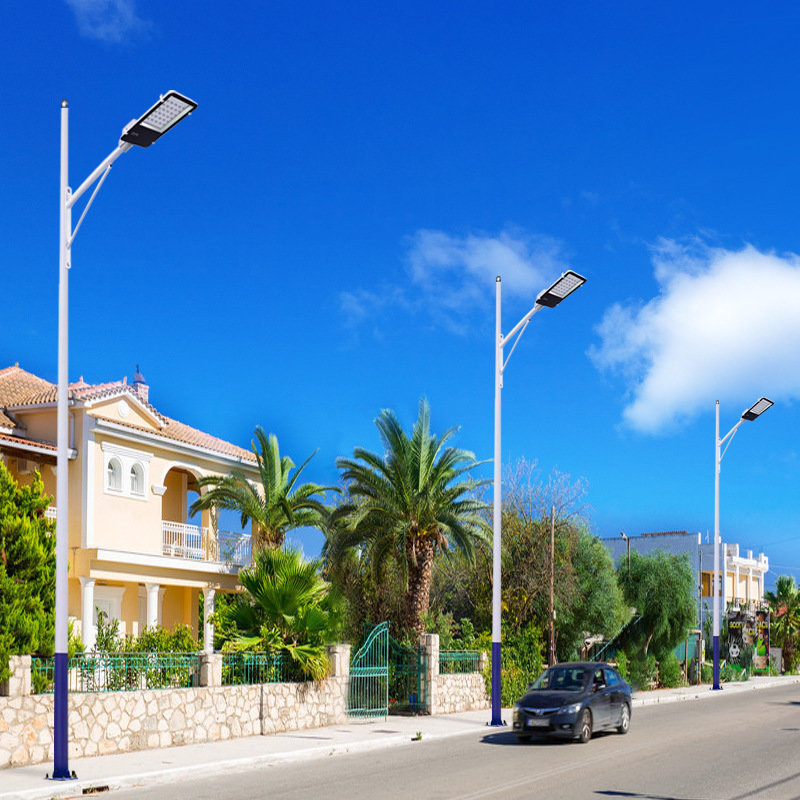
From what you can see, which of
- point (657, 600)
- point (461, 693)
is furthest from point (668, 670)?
point (461, 693)

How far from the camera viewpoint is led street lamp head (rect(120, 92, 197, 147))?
15.4 meters

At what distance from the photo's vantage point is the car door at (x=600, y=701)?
70.7 ft

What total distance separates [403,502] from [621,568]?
16657mm

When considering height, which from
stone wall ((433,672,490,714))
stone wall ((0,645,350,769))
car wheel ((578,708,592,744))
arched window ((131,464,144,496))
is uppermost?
arched window ((131,464,144,496))

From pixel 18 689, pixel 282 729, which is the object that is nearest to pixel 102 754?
pixel 18 689

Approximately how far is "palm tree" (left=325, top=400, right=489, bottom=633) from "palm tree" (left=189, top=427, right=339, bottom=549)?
907cm

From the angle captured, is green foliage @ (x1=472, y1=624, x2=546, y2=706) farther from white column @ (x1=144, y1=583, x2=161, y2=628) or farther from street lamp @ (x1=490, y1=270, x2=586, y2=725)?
white column @ (x1=144, y1=583, x2=161, y2=628)

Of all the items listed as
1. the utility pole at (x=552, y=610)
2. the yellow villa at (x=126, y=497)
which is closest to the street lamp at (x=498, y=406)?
the utility pole at (x=552, y=610)

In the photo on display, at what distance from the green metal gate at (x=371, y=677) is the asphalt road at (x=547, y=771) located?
10.4ft

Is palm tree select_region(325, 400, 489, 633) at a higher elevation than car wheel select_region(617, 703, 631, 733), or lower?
higher

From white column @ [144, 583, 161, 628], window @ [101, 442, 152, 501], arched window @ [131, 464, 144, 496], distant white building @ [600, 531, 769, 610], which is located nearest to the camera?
A: window @ [101, 442, 152, 501]

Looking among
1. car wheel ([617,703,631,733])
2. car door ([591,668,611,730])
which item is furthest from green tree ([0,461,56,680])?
car wheel ([617,703,631,733])

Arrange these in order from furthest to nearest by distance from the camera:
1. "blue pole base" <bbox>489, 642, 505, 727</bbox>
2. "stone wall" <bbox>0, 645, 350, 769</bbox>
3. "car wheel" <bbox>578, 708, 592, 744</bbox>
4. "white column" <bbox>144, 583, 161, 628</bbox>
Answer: "white column" <bbox>144, 583, 161, 628</bbox> → "blue pole base" <bbox>489, 642, 505, 727</bbox> → "car wheel" <bbox>578, 708, 592, 744</bbox> → "stone wall" <bbox>0, 645, 350, 769</bbox>

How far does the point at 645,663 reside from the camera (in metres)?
40.7
